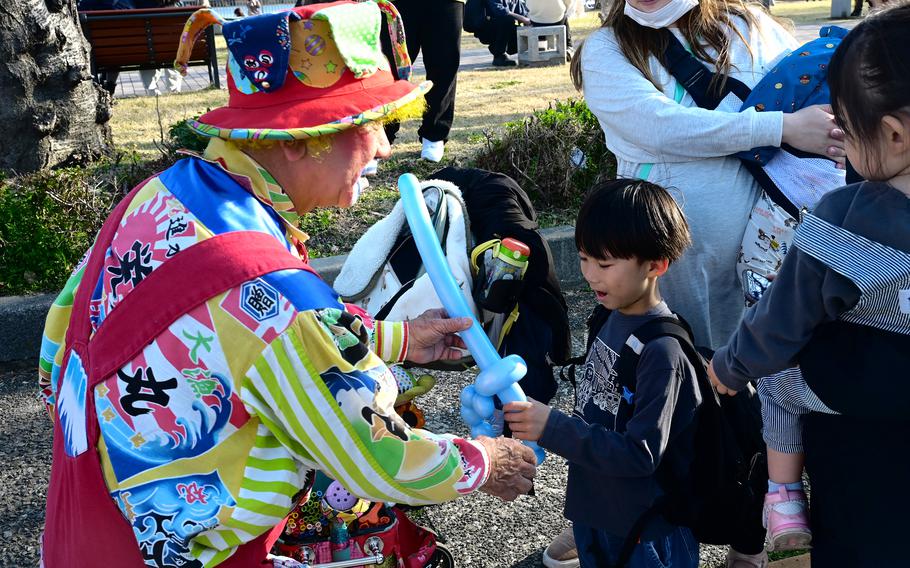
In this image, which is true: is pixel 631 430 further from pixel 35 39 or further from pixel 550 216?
pixel 35 39

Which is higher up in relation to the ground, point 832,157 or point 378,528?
point 832,157

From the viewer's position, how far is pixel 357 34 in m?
2.05

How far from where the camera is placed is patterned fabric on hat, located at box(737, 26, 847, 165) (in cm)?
272

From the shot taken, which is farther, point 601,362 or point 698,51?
point 698,51

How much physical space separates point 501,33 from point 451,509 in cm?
1059

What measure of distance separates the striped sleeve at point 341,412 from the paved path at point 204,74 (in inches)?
364

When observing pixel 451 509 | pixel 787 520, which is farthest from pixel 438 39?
pixel 787 520

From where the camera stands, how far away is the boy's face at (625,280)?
8.25 ft

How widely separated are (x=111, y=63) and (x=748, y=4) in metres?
8.71

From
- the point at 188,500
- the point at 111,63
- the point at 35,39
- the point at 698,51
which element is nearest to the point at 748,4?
the point at 698,51

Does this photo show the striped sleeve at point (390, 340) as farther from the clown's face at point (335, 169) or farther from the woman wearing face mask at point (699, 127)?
the woman wearing face mask at point (699, 127)

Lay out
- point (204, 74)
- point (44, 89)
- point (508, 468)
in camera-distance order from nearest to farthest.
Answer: point (508, 468) → point (44, 89) → point (204, 74)

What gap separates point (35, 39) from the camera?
5.93m

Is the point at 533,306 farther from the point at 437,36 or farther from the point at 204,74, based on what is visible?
the point at 204,74
